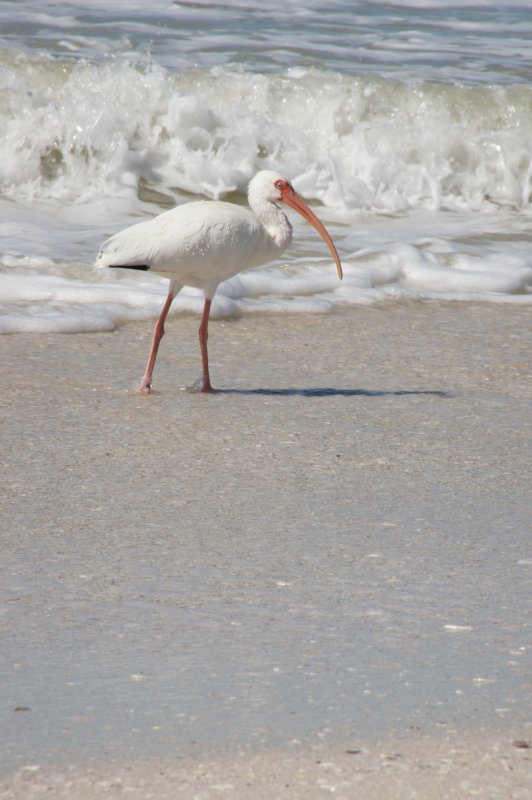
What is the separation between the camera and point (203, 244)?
595 centimetres

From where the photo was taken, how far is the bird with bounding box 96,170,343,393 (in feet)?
19.4

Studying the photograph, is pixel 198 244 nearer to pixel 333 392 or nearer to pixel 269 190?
pixel 269 190

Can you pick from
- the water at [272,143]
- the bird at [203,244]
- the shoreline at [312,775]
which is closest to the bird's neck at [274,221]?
the bird at [203,244]

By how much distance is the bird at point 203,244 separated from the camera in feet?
19.4

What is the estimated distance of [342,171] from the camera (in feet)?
39.8

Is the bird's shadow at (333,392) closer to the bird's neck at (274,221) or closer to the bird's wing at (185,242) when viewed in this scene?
the bird's wing at (185,242)

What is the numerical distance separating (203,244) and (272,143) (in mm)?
6522

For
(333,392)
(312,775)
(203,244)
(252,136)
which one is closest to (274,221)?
(203,244)

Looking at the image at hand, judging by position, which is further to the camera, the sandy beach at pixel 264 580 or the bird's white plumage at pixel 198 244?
the bird's white plumage at pixel 198 244

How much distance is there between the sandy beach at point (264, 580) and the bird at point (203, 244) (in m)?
0.49

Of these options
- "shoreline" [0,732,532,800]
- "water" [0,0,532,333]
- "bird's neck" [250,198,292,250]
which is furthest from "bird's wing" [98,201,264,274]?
"shoreline" [0,732,532,800]

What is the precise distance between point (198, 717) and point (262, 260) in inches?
151

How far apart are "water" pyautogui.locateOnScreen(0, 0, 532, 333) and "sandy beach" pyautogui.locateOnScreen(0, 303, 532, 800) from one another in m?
2.01

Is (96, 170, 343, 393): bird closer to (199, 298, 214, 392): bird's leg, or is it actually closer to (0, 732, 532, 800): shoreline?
(199, 298, 214, 392): bird's leg
